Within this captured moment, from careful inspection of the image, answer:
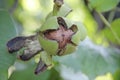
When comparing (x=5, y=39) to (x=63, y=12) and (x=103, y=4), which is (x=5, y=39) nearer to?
(x=63, y=12)

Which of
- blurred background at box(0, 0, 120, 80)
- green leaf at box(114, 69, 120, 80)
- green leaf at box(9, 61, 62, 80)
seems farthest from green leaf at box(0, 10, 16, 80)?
green leaf at box(114, 69, 120, 80)

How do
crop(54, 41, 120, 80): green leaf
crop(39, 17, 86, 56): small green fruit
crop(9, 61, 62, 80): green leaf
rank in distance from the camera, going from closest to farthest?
crop(39, 17, 86, 56): small green fruit < crop(9, 61, 62, 80): green leaf < crop(54, 41, 120, 80): green leaf

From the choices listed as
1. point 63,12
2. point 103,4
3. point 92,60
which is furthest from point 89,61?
point 63,12

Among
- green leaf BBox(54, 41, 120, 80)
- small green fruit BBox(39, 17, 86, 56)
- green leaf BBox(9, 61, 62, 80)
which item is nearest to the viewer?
small green fruit BBox(39, 17, 86, 56)

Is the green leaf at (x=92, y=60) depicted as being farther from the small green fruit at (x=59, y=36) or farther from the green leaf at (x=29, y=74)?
the small green fruit at (x=59, y=36)

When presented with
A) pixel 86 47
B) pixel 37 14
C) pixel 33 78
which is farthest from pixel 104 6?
pixel 37 14

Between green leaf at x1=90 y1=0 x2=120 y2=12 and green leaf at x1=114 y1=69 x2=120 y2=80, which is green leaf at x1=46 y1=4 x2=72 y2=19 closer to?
green leaf at x1=90 y1=0 x2=120 y2=12

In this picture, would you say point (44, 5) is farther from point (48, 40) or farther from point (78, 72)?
point (48, 40)
